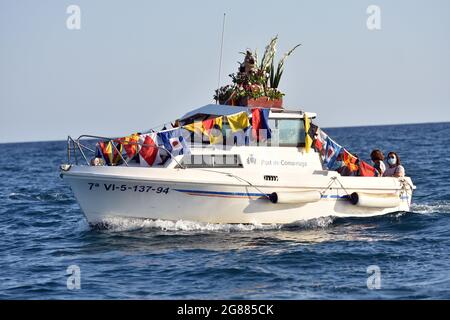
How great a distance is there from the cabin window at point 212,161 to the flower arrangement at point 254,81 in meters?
1.79

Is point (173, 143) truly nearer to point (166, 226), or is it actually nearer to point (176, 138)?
point (176, 138)

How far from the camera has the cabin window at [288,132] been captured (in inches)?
775

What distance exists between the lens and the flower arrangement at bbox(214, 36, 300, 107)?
2033 centimetres

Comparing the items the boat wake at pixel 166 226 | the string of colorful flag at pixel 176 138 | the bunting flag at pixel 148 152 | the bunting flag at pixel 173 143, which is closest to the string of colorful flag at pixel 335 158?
the string of colorful flag at pixel 176 138

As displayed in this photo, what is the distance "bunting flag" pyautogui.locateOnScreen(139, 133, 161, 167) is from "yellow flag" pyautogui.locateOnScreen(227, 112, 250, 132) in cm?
178

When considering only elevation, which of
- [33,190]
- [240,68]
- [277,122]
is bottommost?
[33,190]

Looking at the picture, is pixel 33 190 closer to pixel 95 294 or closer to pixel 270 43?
pixel 270 43

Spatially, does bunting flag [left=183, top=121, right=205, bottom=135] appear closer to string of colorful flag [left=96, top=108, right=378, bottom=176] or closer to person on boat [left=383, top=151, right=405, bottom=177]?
string of colorful flag [left=96, top=108, right=378, bottom=176]

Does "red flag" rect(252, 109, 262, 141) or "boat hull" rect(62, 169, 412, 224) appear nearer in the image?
"boat hull" rect(62, 169, 412, 224)

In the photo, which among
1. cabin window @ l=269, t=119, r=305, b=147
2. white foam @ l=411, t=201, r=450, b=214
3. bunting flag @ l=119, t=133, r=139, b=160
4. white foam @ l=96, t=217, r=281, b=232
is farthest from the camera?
white foam @ l=411, t=201, r=450, b=214

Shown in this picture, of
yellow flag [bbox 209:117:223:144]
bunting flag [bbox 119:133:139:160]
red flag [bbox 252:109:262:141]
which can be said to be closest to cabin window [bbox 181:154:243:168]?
yellow flag [bbox 209:117:223:144]

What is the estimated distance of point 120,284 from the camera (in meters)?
14.1
